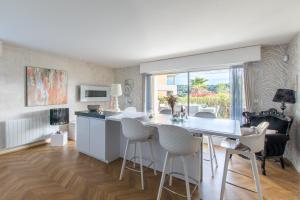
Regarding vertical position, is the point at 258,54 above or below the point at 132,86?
above

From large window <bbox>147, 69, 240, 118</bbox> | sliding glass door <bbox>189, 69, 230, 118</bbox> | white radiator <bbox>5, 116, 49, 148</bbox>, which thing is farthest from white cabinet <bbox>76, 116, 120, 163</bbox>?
sliding glass door <bbox>189, 69, 230, 118</bbox>

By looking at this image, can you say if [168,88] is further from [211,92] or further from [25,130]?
[25,130]

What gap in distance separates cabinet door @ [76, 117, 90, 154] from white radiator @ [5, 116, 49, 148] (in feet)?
4.47

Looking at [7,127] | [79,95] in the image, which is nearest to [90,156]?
[7,127]

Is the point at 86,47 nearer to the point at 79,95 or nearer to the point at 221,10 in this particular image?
the point at 79,95

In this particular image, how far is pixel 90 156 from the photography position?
3457mm

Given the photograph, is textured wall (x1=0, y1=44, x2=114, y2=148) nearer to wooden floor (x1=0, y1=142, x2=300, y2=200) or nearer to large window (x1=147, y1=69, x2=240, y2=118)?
wooden floor (x1=0, y1=142, x2=300, y2=200)

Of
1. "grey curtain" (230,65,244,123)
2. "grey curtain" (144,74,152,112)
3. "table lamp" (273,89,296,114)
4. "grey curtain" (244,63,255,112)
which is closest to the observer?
"table lamp" (273,89,296,114)

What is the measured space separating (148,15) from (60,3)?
3.65ft

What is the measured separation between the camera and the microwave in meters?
5.25

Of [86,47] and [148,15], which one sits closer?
[148,15]

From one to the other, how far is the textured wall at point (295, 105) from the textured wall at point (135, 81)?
406 cm

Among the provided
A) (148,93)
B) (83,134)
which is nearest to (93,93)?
(148,93)

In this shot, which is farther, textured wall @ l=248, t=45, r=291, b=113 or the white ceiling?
textured wall @ l=248, t=45, r=291, b=113
